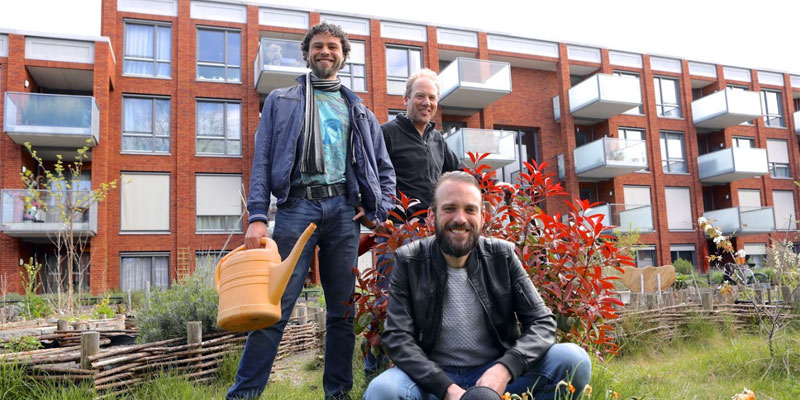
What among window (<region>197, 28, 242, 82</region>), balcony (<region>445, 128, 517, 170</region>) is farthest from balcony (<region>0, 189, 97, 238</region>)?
balcony (<region>445, 128, 517, 170</region>)

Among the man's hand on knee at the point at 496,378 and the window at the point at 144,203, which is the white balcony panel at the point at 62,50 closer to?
the window at the point at 144,203

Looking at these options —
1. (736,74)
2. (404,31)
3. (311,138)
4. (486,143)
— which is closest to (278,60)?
(404,31)

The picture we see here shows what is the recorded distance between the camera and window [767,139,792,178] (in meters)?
29.7

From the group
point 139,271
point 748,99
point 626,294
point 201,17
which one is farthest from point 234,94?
point 748,99

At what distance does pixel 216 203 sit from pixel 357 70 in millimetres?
7435

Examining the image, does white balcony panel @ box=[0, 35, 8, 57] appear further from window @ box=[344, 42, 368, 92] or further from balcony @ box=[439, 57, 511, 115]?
balcony @ box=[439, 57, 511, 115]

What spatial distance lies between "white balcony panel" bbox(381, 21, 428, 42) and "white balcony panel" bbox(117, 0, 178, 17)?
25.6ft

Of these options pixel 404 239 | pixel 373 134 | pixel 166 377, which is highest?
pixel 373 134

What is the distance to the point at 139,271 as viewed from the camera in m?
18.9

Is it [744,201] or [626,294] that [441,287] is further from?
[744,201]

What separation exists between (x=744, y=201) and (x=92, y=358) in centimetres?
3070

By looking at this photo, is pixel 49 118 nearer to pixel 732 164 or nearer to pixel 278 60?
pixel 278 60

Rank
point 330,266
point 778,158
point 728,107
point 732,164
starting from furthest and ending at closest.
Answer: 1. point 778,158
2. point 728,107
3. point 732,164
4. point 330,266

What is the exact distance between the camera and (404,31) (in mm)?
22969
